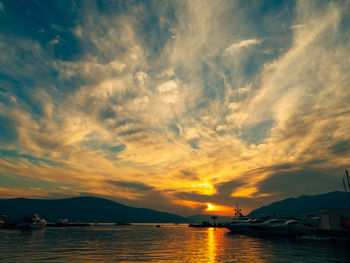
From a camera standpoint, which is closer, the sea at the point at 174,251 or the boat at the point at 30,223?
the sea at the point at 174,251

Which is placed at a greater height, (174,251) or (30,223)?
(174,251)

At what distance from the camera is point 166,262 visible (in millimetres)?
23469

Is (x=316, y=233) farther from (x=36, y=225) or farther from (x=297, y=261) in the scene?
(x=36, y=225)

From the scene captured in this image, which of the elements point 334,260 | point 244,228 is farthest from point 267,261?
point 244,228

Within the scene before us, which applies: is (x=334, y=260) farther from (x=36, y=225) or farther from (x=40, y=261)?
(x=36, y=225)

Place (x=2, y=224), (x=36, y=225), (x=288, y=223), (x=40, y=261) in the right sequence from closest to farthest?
1. (x=40, y=261)
2. (x=288, y=223)
3. (x=36, y=225)
4. (x=2, y=224)

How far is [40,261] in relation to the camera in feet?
76.2

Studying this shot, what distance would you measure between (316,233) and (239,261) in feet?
112

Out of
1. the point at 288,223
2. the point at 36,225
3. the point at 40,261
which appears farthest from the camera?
the point at 36,225

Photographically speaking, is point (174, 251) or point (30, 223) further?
point (30, 223)

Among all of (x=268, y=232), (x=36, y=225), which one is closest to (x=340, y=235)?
(x=268, y=232)

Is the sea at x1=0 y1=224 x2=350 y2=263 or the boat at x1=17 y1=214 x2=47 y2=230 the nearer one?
the sea at x1=0 y1=224 x2=350 y2=263

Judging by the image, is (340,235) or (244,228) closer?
(340,235)

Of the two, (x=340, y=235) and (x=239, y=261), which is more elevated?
(x=340, y=235)
